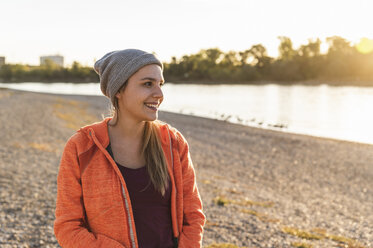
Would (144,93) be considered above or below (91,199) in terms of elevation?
above

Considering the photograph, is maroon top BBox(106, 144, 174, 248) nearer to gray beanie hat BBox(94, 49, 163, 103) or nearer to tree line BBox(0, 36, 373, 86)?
gray beanie hat BBox(94, 49, 163, 103)

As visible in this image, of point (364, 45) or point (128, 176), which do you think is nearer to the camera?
point (128, 176)

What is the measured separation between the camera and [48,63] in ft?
520

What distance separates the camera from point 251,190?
38.3 ft

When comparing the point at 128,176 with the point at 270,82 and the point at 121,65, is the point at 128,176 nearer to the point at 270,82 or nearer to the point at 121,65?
the point at 121,65

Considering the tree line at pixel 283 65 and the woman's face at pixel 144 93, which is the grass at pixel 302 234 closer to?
the woman's face at pixel 144 93

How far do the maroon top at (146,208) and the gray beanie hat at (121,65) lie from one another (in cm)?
41

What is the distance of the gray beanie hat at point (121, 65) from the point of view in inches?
83.0

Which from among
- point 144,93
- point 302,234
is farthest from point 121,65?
point 302,234

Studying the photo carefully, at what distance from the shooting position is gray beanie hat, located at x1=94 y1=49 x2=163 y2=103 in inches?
83.0

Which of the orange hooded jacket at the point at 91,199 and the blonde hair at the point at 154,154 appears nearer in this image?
the orange hooded jacket at the point at 91,199

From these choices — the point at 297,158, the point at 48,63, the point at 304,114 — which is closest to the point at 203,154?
the point at 297,158

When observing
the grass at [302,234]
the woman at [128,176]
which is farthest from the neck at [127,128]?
the grass at [302,234]

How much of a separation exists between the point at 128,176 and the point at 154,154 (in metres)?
0.22
